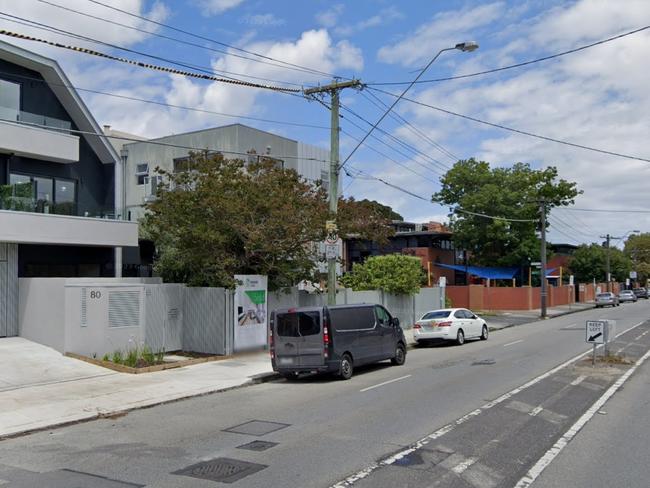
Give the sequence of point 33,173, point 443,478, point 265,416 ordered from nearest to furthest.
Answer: point 443,478
point 265,416
point 33,173

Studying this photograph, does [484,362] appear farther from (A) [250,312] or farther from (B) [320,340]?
(A) [250,312]

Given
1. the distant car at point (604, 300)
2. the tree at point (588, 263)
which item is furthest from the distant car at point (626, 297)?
the distant car at point (604, 300)

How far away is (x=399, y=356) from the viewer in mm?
17422

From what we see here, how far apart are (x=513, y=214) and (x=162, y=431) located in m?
45.0

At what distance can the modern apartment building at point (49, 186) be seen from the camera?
20203mm

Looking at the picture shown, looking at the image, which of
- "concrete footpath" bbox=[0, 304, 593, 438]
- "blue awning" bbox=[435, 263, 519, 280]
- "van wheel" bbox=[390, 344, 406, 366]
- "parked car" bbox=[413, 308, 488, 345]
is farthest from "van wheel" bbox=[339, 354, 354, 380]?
"blue awning" bbox=[435, 263, 519, 280]

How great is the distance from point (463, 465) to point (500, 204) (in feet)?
150

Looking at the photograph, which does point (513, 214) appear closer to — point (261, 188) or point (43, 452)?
point (261, 188)

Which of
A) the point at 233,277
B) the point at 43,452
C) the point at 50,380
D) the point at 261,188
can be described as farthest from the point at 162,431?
the point at 261,188

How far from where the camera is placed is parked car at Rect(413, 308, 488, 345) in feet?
76.8

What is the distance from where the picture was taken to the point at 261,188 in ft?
63.3

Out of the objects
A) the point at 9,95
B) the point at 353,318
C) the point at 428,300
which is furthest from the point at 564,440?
the point at 428,300

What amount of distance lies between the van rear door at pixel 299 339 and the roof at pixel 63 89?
46.2 ft

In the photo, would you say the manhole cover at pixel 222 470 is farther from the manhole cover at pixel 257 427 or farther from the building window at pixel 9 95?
the building window at pixel 9 95
